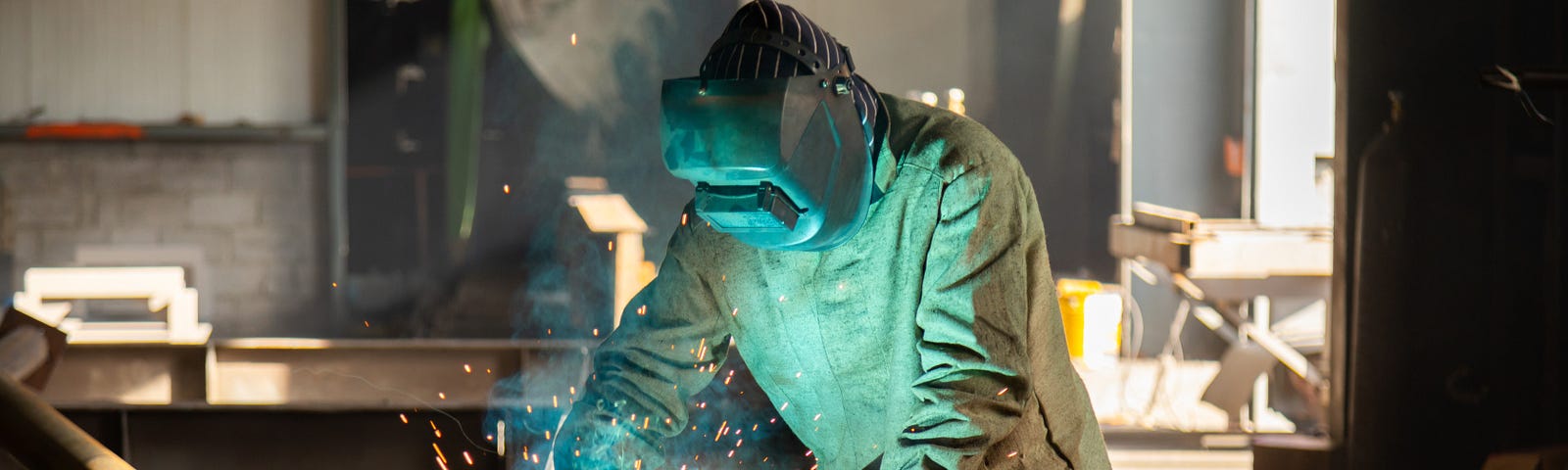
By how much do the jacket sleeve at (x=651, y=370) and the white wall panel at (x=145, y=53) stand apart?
5814mm

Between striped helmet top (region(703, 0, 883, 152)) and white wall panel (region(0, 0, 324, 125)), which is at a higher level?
white wall panel (region(0, 0, 324, 125))

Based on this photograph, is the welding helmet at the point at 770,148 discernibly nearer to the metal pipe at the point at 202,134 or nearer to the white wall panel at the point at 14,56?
the metal pipe at the point at 202,134

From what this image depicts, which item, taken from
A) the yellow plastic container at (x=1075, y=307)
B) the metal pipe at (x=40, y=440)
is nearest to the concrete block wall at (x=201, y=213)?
the yellow plastic container at (x=1075, y=307)

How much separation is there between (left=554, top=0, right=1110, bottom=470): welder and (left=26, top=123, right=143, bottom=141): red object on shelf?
599cm

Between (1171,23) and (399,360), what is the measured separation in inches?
180

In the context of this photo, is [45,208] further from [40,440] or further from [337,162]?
[40,440]

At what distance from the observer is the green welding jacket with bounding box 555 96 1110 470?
1.38 meters

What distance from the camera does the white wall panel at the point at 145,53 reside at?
6.84m

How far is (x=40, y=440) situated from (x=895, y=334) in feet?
2.89

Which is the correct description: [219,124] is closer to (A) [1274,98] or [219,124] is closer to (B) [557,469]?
(A) [1274,98]

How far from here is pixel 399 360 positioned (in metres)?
4.20

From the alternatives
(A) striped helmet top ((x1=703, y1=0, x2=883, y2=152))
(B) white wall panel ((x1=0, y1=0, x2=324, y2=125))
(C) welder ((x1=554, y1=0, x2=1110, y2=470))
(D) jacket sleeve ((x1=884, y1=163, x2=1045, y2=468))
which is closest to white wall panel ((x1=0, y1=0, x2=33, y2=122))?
(B) white wall panel ((x1=0, y1=0, x2=324, y2=125))

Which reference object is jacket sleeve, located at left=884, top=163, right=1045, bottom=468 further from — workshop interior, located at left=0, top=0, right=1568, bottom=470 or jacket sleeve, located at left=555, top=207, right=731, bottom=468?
workshop interior, located at left=0, top=0, right=1568, bottom=470

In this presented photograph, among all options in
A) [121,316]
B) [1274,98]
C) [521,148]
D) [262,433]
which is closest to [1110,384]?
[1274,98]
